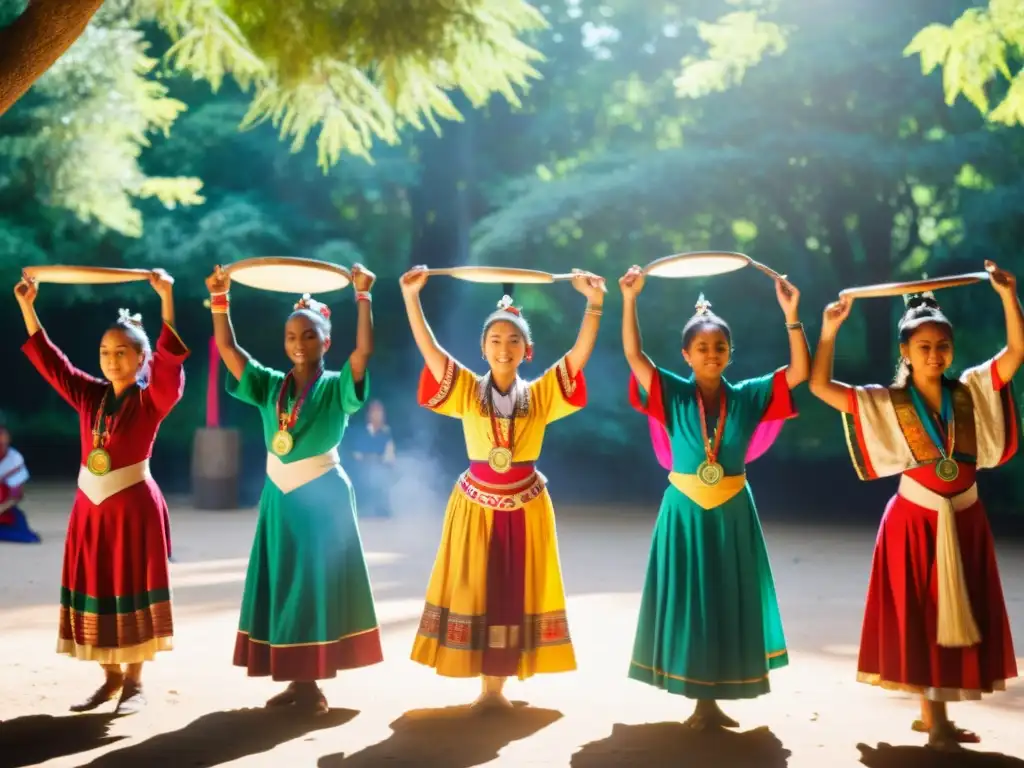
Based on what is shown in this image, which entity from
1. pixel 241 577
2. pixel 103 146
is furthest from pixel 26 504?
pixel 241 577

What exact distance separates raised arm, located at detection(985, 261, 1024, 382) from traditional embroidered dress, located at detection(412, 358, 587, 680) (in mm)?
1628

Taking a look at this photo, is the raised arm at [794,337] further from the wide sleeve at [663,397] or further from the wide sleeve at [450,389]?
the wide sleeve at [450,389]

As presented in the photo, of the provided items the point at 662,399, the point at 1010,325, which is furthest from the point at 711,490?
the point at 1010,325

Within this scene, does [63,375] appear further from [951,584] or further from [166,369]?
[951,584]

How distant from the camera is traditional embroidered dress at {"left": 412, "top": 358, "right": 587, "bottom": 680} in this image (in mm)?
4410

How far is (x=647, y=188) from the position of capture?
12445 millimetres

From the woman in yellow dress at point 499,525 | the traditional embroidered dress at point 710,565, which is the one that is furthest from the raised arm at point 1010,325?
the woman in yellow dress at point 499,525

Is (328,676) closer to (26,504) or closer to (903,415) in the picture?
(903,415)

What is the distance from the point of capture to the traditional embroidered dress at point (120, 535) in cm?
449

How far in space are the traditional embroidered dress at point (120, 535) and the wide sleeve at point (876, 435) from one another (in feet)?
9.01

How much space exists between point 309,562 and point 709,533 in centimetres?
161

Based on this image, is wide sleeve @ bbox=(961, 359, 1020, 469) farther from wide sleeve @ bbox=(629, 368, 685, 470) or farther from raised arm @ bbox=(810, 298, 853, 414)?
wide sleeve @ bbox=(629, 368, 685, 470)

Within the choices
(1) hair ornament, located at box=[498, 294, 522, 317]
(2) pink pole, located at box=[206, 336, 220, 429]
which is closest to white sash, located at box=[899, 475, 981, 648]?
(1) hair ornament, located at box=[498, 294, 522, 317]

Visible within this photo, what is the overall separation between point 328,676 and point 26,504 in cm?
979
